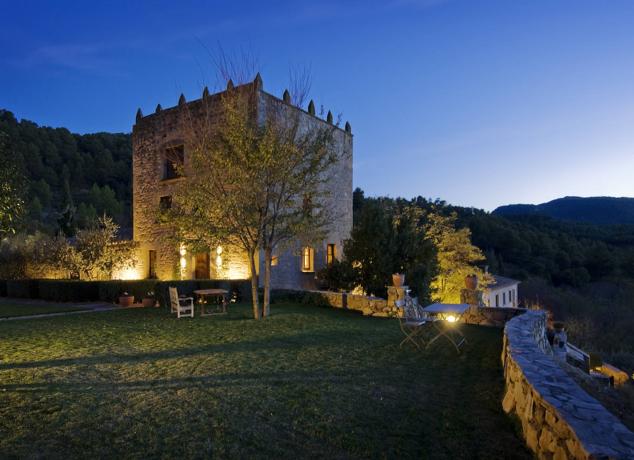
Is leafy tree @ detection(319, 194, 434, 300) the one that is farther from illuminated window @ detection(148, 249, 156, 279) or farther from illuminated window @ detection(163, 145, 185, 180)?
illuminated window @ detection(148, 249, 156, 279)

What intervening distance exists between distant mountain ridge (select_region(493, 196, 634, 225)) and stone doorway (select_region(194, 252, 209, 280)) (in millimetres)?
38254

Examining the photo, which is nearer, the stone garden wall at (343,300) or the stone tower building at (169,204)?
the stone garden wall at (343,300)

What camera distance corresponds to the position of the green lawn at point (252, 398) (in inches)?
114

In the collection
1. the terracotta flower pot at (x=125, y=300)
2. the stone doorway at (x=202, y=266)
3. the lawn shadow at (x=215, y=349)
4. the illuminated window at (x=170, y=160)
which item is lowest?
the lawn shadow at (x=215, y=349)

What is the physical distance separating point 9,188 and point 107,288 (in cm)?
1014

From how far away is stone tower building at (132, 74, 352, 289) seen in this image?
1588 centimetres

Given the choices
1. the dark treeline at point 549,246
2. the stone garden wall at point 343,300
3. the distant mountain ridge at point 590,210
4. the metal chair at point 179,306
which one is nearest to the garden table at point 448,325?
the stone garden wall at point 343,300

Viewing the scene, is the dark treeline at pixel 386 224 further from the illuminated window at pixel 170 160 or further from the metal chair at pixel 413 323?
the metal chair at pixel 413 323

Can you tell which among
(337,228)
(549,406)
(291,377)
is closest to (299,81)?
(291,377)

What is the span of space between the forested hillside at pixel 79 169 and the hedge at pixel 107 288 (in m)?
31.3

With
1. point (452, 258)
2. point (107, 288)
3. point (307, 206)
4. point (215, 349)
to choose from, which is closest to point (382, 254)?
point (307, 206)

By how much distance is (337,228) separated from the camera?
744 inches

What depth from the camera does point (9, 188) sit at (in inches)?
228

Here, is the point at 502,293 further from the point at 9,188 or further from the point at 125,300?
the point at 9,188
